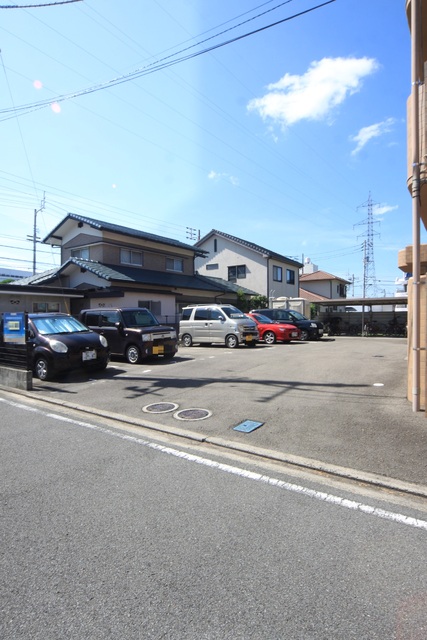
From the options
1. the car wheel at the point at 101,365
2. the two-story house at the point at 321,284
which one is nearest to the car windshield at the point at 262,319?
the car wheel at the point at 101,365

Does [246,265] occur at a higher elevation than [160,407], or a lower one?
higher

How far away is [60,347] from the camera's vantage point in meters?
8.91

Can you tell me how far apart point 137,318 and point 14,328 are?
12.8 feet

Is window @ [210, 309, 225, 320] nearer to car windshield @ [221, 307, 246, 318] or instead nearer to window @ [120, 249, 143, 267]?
car windshield @ [221, 307, 246, 318]

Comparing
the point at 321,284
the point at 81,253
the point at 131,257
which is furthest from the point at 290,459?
the point at 321,284

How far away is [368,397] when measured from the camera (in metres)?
6.71

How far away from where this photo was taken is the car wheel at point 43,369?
29.4ft

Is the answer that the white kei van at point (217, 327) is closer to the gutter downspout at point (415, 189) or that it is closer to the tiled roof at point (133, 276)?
the tiled roof at point (133, 276)

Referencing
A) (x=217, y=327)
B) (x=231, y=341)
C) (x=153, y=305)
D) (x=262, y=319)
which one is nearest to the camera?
(x=231, y=341)

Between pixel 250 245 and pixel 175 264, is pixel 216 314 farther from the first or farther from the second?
pixel 250 245

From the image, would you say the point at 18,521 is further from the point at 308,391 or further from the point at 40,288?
the point at 40,288

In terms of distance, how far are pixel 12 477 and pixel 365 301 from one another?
23.7 m

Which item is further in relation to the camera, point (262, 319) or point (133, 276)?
point (133, 276)

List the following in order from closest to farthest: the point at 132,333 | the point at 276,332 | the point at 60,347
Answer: the point at 60,347 → the point at 132,333 → the point at 276,332
